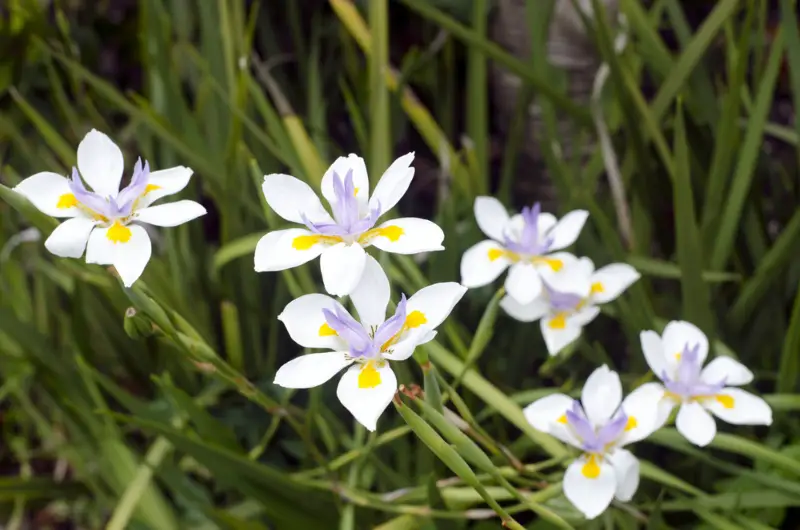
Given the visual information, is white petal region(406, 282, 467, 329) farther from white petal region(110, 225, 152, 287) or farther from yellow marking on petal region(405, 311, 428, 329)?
white petal region(110, 225, 152, 287)

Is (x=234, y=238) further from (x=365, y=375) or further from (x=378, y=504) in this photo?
(x=365, y=375)

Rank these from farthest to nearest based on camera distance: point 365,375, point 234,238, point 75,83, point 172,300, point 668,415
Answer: point 75,83
point 234,238
point 172,300
point 668,415
point 365,375

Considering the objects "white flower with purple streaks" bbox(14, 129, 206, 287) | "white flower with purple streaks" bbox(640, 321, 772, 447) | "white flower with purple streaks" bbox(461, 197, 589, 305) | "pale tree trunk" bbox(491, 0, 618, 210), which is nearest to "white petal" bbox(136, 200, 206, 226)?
"white flower with purple streaks" bbox(14, 129, 206, 287)

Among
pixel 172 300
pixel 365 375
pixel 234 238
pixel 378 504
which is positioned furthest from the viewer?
pixel 234 238

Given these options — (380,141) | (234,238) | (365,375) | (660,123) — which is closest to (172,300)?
(234,238)

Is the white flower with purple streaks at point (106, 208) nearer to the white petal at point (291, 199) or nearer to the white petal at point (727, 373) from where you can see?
the white petal at point (291, 199)

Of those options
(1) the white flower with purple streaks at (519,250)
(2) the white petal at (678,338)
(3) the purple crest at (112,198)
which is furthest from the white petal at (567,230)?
(3) the purple crest at (112,198)
